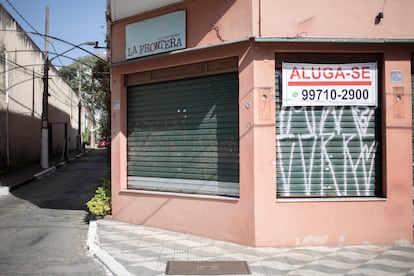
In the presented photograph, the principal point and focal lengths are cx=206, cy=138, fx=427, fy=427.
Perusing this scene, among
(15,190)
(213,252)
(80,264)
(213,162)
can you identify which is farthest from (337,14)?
(15,190)

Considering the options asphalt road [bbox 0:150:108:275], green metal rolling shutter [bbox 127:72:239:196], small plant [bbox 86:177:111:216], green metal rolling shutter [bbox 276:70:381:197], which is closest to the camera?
asphalt road [bbox 0:150:108:275]

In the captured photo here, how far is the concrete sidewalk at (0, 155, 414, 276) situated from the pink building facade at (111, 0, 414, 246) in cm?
29

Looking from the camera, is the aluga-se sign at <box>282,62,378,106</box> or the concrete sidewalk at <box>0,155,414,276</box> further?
the aluga-se sign at <box>282,62,378,106</box>

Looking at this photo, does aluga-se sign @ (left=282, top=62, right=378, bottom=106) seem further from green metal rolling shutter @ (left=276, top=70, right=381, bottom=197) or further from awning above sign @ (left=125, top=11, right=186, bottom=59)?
awning above sign @ (left=125, top=11, right=186, bottom=59)

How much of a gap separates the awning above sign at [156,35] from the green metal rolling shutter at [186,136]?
69 cm

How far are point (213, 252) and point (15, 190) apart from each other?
38.9 ft

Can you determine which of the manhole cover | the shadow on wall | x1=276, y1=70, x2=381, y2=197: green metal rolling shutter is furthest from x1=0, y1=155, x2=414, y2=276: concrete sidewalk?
the shadow on wall

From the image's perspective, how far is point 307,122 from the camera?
23.6 ft

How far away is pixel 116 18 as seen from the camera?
923cm

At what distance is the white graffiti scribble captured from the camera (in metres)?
7.18

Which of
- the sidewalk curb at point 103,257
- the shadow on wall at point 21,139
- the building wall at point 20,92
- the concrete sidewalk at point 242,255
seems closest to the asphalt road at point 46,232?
the sidewalk curb at point 103,257

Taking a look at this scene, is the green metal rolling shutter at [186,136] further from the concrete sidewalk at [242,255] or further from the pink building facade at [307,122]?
the concrete sidewalk at [242,255]

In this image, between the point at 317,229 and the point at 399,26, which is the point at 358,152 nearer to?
the point at 317,229

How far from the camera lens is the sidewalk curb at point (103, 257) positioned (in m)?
5.83
